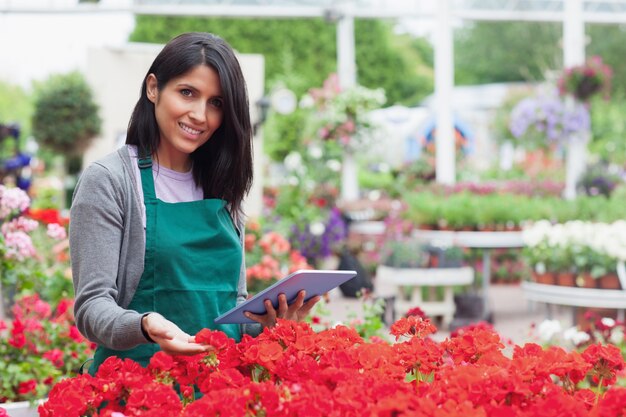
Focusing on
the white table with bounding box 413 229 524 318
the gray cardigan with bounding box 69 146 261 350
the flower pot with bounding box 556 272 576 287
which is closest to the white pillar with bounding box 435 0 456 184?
the white table with bounding box 413 229 524 318

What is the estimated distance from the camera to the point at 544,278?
6.71 m

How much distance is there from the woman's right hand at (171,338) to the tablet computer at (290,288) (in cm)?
14

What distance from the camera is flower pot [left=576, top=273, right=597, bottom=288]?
6.36m

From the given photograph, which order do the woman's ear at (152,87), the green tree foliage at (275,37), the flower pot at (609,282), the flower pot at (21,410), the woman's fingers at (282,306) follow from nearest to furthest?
the woman's fingers at (282,306) < the woman's ear at (152,87) < the flower pot at (21,410) < the flower pot at (609,282) < the green tree foliage at (275,37)

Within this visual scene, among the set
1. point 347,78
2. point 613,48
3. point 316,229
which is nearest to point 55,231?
point 316,229

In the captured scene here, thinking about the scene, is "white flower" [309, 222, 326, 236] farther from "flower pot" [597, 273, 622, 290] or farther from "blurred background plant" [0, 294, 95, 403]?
"blurred background plant" [0, 294, 95, 403]

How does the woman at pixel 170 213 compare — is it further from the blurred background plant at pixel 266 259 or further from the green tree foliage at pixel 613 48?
the green tree foliage at pixel 613 48

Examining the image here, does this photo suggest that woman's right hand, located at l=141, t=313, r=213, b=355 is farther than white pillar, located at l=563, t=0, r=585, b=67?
No

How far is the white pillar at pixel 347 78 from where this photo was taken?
500 inches

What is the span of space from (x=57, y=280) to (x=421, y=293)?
331 centimetres

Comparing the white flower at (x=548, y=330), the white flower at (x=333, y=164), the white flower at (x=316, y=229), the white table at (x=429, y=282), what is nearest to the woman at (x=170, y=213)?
the white flower at (x=548, y=330)

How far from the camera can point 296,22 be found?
96.5ft

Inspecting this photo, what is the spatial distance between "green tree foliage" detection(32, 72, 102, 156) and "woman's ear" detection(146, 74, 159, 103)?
389 inches

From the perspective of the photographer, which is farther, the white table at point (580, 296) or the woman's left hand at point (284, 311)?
the white table at point (580, 296)
